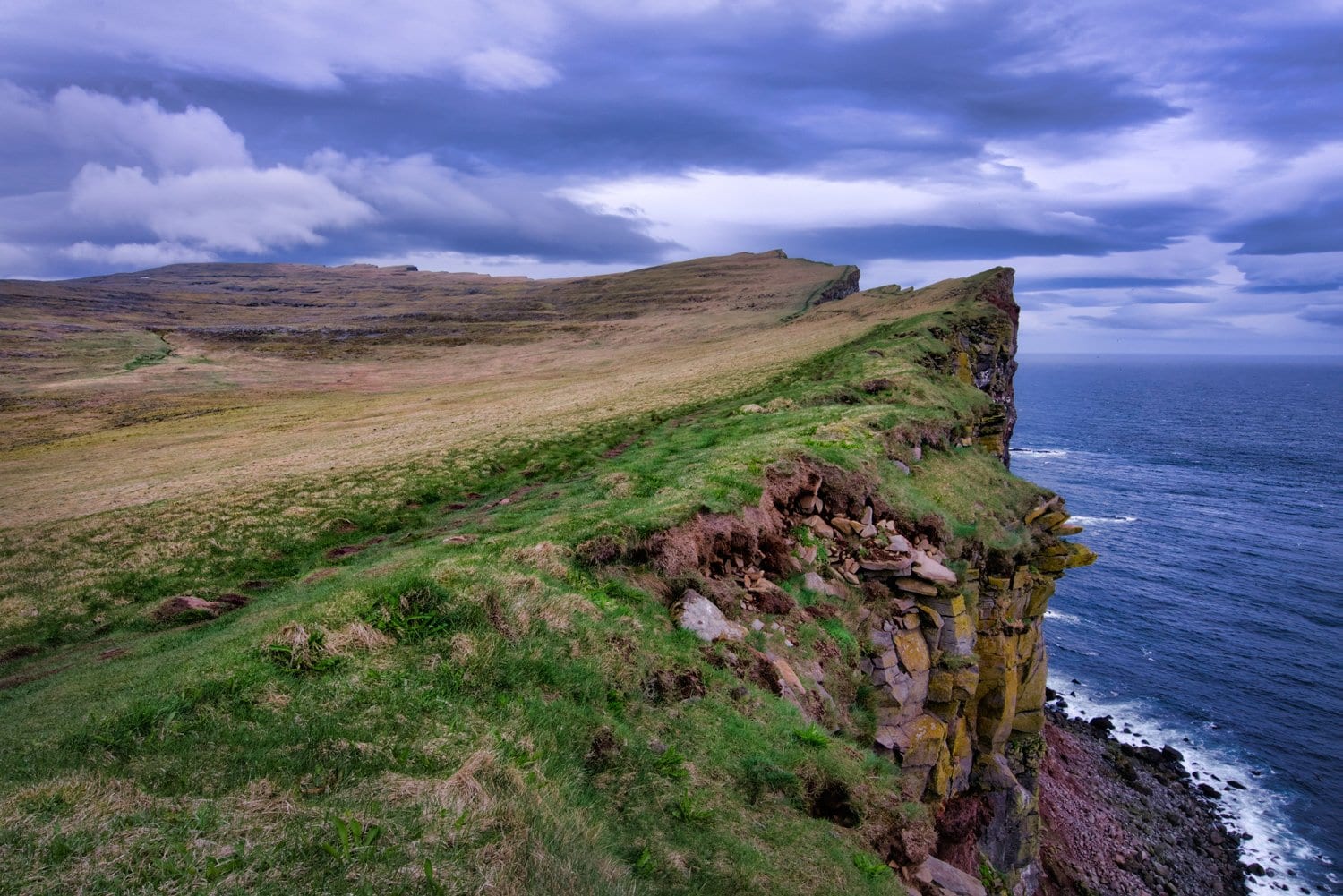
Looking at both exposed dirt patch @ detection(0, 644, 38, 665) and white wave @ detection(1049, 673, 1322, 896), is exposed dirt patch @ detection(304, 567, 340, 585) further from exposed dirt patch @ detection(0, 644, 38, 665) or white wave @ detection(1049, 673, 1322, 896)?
white wave @ detection(1049, 673, 1322, 896)

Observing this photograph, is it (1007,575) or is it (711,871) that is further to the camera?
(1007,575)

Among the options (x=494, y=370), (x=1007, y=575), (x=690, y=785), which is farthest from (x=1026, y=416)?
(x=690, y=785)

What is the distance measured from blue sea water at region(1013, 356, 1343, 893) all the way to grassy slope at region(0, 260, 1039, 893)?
35249 millimetres

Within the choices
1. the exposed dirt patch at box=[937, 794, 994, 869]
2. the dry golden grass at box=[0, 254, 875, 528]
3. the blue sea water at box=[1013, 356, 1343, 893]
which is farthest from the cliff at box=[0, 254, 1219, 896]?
the blue sea water at box=[1013, 356, 1343, 893]

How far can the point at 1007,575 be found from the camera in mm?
25594

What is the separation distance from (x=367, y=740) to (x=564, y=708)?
3.10 metres

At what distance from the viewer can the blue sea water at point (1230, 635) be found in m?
39.1

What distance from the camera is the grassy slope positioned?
7.28m

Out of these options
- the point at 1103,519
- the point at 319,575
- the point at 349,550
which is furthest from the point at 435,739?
the point at 1103,519

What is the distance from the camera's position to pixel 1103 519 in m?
83.7

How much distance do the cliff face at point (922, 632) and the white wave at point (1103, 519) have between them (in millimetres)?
62293

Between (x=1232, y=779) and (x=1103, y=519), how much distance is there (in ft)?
158

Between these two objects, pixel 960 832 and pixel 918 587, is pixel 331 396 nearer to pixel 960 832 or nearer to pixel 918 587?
pixel 918 587

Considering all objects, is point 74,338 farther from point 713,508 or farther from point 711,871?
point 711,871
